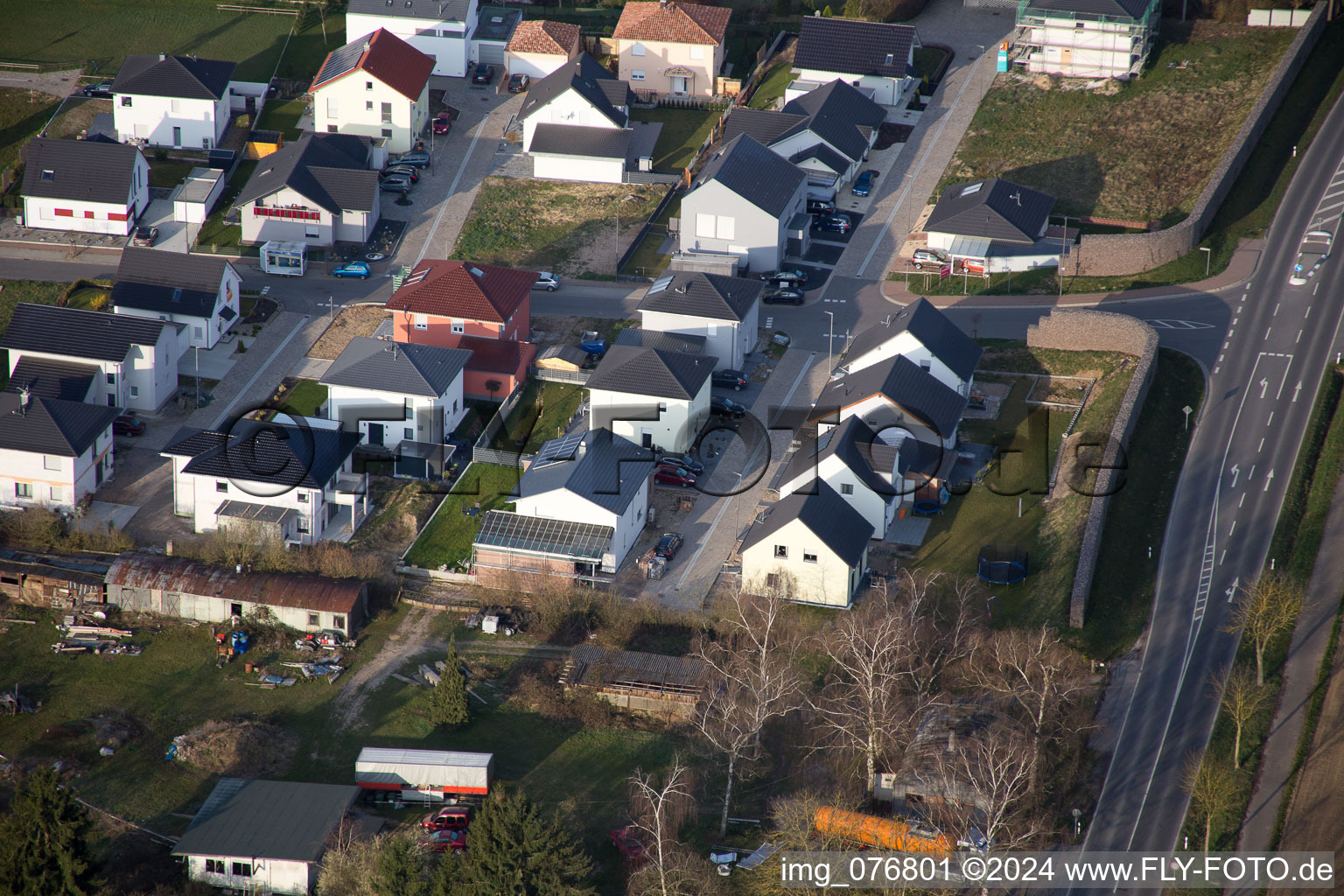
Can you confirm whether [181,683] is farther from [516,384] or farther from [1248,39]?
[1248,39]

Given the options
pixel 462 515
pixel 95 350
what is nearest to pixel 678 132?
pixel 462 515

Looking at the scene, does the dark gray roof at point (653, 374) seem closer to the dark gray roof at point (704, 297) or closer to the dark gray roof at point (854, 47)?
the dark gray roof at point (704, 297)

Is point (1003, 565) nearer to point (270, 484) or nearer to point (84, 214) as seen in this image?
point (270, 484)

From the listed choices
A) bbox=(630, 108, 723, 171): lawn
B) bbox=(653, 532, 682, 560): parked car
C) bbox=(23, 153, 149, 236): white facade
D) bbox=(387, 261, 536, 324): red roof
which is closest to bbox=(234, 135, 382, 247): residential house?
bbox=(23, 153, 149, 236): white facade

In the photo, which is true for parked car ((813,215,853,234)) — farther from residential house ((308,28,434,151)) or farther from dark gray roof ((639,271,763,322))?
residential house ((308,28,434,151))

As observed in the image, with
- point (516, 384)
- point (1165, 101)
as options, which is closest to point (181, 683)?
point (516, 384)

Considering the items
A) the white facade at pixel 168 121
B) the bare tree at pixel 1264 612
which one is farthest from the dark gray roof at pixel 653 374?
the white facade at pixel 168 121

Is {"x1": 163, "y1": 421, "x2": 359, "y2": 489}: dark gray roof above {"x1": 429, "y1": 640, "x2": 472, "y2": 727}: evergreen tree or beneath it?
above
